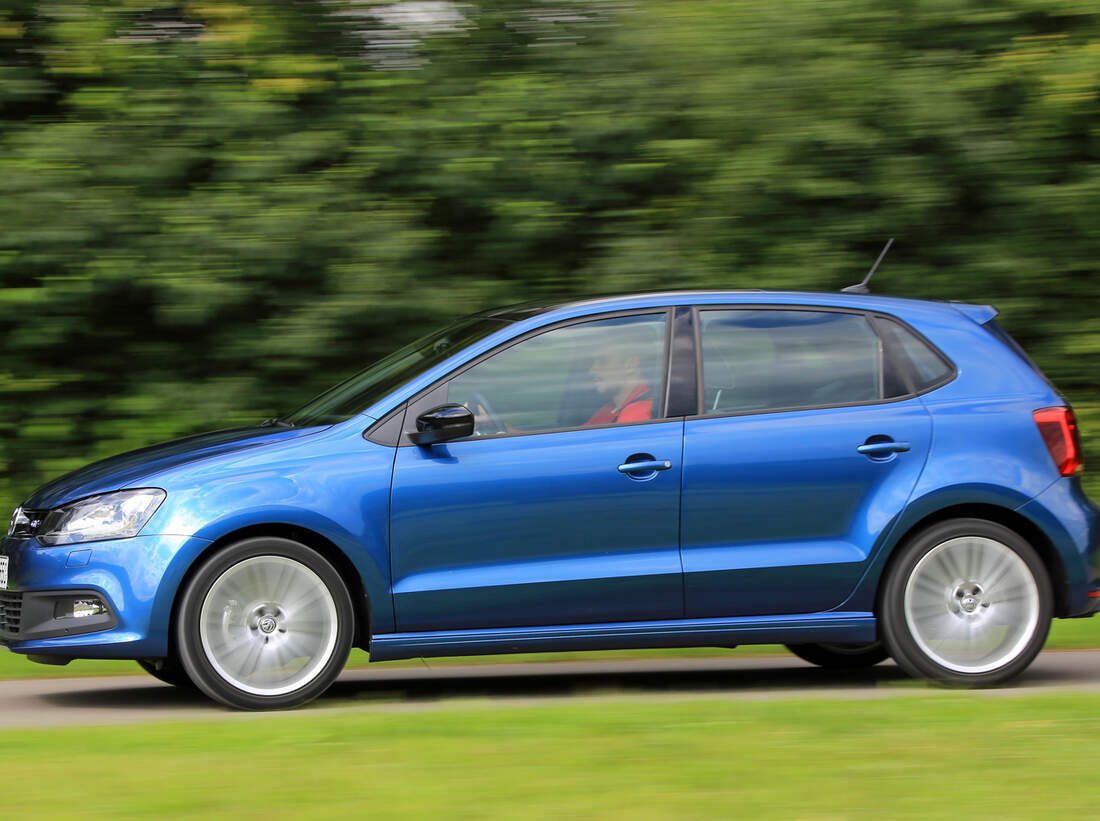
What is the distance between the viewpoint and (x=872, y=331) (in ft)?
22.1

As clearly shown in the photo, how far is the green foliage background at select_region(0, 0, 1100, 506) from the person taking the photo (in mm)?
10727

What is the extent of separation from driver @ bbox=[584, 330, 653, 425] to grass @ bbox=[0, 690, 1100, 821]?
1269 millimetres

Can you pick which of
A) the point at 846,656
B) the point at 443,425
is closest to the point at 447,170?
the point at 846,656

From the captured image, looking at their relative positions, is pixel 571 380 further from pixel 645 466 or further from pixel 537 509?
pixel 537 509

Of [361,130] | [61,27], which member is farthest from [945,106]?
[61,27]

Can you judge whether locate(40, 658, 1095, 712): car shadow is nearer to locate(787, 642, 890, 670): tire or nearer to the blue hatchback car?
locate(787, 642, 890, 670): tire

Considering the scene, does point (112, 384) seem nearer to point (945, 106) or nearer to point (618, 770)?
point (945, 106)

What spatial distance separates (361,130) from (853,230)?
3.76 metres

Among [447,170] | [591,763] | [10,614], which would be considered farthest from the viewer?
[447,170]

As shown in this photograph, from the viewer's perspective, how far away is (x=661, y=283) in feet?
36.0

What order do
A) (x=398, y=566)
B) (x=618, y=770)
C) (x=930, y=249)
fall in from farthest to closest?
1. (x=930, y=249)
2. (x=398, y=566)
3. (x=618, y=770)

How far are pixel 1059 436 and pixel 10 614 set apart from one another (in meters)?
4.52

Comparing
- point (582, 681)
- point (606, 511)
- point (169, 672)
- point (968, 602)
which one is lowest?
point (582, 681)

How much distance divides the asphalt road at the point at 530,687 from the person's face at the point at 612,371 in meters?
1.34
